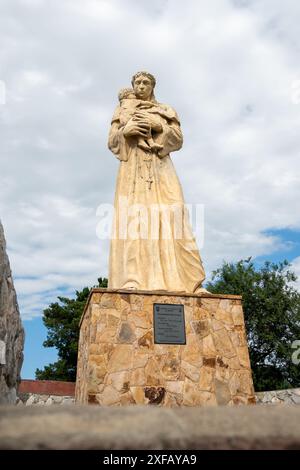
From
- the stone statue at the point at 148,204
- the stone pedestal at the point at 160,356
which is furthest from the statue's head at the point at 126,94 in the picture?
the stone pedestal at the point at 160,356

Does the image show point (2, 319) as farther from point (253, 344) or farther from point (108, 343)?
point (253, 344)

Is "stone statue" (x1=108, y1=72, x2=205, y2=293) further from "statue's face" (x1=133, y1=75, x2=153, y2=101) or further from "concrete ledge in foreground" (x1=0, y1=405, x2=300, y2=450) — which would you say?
"concrete ledge in foreground" (x1=0, y1=405, x2=300, y2=450)

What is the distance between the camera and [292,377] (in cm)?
1686

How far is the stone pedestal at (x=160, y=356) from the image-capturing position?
4691mm

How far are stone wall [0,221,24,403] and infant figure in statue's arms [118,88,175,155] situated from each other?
4562mm

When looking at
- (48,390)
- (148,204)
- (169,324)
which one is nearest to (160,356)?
(169,324)

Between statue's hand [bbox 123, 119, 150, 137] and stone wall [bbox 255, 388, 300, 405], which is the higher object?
statue's hand [bbox 123, 119, 150, 137]

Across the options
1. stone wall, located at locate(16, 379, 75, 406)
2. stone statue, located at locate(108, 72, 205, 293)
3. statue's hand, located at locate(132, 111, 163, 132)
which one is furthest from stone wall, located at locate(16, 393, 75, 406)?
statue's hand, located at locate(132, 111, 163, 132)

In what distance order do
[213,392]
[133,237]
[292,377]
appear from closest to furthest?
[213,392] → [133,237] → [292,377]

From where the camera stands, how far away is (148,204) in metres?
6.41

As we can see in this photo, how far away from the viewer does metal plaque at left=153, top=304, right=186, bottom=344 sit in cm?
505

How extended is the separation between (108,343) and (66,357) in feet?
48.3

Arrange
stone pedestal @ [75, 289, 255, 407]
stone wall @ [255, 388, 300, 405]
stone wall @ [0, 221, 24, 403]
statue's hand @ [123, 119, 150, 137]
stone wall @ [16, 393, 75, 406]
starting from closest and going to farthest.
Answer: stone wall @ [0, 221, 24, 403] < stone pedestal @ [75, 289, 255, 407] < statue's hand @ [123, 119, 150, 137] < stone wall @ [16, 393, 75, 406] < stone wall @ [255, 388, 300, 405]
